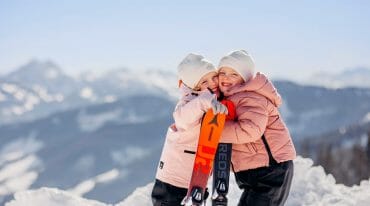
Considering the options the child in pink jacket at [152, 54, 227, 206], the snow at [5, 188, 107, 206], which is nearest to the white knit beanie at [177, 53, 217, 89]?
the child in pink jacket at [152, 54, 227, 206]

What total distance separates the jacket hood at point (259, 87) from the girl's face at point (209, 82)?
11 cm

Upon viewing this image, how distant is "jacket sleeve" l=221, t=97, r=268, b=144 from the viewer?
487 centimetres

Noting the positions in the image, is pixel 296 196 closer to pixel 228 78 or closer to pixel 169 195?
pixel 169 195

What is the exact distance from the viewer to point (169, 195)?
5.14 meters

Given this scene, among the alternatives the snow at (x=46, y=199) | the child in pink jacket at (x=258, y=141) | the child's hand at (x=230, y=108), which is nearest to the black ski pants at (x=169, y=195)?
the child in pink jacket at (x=258, y=141)

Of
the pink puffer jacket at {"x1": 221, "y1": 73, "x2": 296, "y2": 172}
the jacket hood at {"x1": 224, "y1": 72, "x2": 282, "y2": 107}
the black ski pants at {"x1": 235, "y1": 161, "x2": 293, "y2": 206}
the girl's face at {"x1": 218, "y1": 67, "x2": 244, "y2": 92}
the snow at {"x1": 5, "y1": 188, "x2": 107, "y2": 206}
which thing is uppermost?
the snow at {"x1": 5, "y1": 188, "x2": 107, "y2": 206}

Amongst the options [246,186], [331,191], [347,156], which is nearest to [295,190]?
[331,191]

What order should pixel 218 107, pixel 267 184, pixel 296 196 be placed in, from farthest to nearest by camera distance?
pixel 296 196 → pixel 267 184 → pixel 218 107

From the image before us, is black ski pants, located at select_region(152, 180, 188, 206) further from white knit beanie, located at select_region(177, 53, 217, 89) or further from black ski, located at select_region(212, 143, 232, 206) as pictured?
white knit beanie, located at select_region(177, 53, 217, 89)

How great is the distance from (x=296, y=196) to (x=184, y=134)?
14.6 feet

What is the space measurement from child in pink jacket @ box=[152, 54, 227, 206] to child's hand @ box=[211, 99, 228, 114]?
120 millimetres

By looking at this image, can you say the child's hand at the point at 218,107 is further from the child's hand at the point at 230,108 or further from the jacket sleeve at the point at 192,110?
the child's hand at the point at 230,108

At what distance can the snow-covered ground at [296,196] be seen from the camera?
8.70 metres

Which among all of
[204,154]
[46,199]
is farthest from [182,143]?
[46,199]
